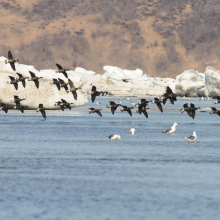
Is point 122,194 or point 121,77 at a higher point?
point 121,77

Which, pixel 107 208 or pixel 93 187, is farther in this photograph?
pixel 93 187

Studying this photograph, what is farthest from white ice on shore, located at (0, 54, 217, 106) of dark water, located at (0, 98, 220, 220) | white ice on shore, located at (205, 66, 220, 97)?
dark water, located at (0, 98, 220, 220)

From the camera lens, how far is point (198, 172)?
2086 centimetres

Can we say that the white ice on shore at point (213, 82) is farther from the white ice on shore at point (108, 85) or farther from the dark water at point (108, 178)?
the dark water at point (108, 178)

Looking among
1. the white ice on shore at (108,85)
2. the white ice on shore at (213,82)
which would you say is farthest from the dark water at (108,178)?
the white ice on shore at (213,82)

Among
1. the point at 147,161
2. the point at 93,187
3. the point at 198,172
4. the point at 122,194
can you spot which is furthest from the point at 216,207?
the point at 147,161

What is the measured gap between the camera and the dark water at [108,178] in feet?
49.6

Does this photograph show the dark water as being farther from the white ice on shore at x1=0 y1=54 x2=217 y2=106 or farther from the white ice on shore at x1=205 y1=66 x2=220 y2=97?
the white ice on shore at x1=205 y1=66 x2=220 y2=97

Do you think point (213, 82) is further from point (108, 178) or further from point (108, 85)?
point (108, 178)

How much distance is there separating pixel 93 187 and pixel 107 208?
8.57ft

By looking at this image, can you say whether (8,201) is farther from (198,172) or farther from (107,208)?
(198,172)

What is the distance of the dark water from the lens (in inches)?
595

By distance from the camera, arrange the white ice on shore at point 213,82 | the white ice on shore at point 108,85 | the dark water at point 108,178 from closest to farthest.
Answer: the dark water at point 108,178 → the white ice on shore at point 108,85 → the white ice on shore at point 213,82

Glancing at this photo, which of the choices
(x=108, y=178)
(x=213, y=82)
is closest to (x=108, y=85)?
(x=213, y=82)
